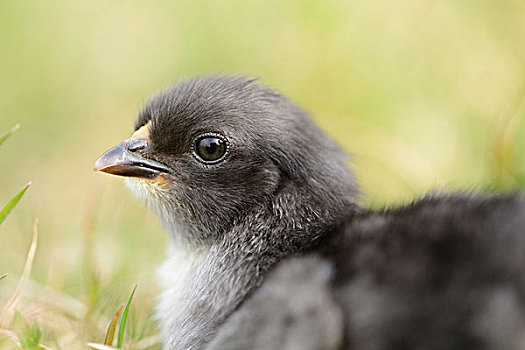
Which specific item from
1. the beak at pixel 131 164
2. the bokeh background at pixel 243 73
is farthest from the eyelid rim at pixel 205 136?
the bokeh background at pixel 243 73

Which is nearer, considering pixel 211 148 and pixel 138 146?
pixel 211 148

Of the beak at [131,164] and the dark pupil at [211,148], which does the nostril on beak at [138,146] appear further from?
the dark pupil at [211,148]

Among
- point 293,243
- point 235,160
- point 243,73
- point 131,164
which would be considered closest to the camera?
point 293,243

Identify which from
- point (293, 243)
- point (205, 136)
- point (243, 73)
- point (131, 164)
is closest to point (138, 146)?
point (131, 164)

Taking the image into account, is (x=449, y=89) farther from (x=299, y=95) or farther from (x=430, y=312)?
(x=430, y=312)

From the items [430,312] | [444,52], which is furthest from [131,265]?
[444,52]

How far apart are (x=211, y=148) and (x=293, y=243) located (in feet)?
1.72

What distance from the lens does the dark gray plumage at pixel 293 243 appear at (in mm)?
2094

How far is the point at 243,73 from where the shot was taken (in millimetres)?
4520

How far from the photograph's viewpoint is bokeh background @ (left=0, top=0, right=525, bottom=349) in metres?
4.65

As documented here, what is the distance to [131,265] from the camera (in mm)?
4156

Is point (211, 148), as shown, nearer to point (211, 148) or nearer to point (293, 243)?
point (211, 148)

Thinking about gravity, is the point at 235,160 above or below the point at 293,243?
above

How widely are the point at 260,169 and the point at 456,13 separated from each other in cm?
415
